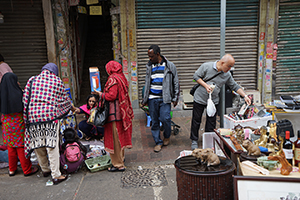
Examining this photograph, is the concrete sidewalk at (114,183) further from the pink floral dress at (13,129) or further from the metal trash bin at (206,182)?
the metal trash bin at (206,182)

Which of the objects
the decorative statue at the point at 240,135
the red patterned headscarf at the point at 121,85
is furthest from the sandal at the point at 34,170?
the decorative statue at the point at 240,135

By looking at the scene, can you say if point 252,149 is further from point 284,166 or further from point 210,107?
point 210,107

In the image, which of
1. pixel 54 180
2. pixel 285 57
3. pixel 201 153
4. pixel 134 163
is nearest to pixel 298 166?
pixel 201 153

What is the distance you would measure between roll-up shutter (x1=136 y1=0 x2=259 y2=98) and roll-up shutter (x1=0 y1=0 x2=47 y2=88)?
2727 millimetres

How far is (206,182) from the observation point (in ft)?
7.22

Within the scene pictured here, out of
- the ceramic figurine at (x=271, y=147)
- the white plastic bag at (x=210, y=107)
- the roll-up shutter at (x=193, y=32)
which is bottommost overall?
the ceramic figurine at (x=271, y=147)

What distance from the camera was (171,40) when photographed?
717 centimetres

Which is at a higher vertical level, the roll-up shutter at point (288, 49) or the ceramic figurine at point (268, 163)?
the roll-up shutter at point (288, 49)

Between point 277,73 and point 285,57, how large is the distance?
49 centimetres

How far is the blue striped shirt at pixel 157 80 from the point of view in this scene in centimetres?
469

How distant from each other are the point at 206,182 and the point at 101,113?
7.04 ft

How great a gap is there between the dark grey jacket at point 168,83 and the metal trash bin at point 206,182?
2441 millimetres

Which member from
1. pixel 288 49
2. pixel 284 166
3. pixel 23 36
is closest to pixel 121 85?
pixel 284 166

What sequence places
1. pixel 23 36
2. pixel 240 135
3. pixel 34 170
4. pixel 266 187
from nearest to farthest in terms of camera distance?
pixel 266 187 → pixel 240 135 → pixel 34 170 → pixel 23 36
